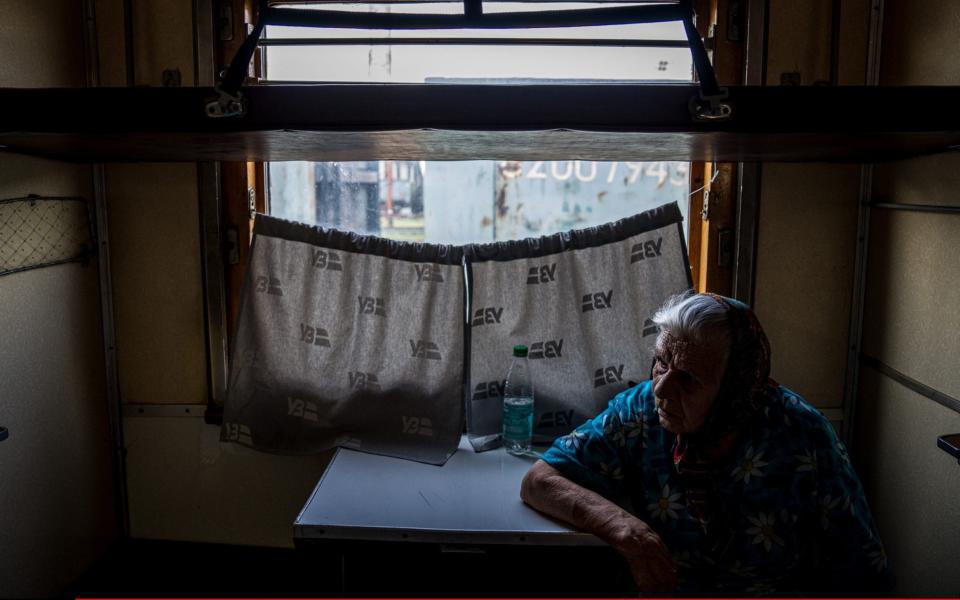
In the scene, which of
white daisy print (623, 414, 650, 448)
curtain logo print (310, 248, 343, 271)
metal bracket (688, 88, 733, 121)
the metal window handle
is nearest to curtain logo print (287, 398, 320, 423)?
curtain logo print (310, 248, 343, 271)

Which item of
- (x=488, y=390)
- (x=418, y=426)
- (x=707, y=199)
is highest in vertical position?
(x=707, y=199)

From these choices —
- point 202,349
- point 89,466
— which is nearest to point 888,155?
point 202,349

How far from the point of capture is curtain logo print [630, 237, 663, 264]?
88.0 inches

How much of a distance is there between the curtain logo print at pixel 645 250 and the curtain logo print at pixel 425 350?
2.29 ft

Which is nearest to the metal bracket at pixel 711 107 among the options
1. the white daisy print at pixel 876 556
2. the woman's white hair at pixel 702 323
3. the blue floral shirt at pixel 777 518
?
the woman's white hair at pixel 702 323

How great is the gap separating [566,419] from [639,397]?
1.70ft

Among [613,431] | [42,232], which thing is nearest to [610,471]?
[613,431]

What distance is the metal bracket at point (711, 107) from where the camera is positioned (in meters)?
1.25

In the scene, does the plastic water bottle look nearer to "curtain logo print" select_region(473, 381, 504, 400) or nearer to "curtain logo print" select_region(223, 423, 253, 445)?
"curtain logo print" select_region(473, 381, 504, 400)

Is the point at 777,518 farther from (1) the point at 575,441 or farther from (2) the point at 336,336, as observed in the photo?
(2) the point at 336,336

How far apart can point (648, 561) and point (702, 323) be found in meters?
0.52

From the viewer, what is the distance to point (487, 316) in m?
2.25

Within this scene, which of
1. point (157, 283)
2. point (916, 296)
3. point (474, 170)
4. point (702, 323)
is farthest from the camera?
point (474, 170)

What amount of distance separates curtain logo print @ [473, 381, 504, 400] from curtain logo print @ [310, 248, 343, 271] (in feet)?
1.96
